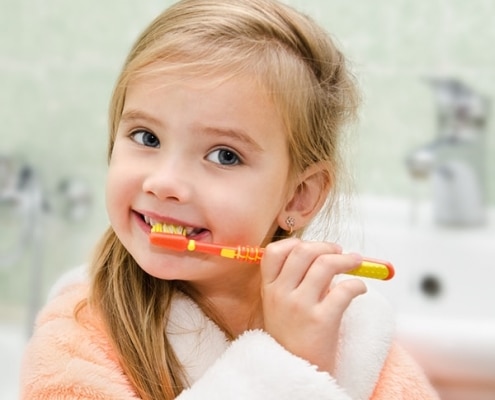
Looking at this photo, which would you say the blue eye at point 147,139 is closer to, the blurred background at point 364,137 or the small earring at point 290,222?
the small earring at point 290,222

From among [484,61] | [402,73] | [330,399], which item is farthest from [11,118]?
[330,399]

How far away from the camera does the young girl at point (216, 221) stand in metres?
0.58

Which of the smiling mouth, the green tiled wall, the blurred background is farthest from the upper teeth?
the green tiled wall

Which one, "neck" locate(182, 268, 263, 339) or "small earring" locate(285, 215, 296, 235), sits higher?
"small earring" locate(285, 215, 296, 235)

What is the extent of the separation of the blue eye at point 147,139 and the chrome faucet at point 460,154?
532 mm

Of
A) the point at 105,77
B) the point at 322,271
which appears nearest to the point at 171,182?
the point at 322,271

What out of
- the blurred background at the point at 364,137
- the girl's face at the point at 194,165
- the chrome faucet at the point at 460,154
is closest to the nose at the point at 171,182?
the girl's face at the point at 194,165

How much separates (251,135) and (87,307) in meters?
0.22

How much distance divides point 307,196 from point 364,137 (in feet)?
1.55

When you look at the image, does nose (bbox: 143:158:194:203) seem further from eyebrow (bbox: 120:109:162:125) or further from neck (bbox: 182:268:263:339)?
neck (bbox: 182:268:263:339)

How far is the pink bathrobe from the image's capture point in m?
0.58

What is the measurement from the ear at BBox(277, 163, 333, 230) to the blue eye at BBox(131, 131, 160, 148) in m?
0.13

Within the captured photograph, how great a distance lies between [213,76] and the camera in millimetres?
576

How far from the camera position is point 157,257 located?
1.97ft
